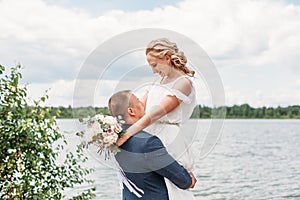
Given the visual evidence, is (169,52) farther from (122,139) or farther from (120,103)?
(122,139)

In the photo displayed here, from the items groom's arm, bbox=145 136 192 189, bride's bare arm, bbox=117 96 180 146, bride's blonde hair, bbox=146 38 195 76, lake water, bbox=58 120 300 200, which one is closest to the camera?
groom's arm, bbox=145 136 192 189

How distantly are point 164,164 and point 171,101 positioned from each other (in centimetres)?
31

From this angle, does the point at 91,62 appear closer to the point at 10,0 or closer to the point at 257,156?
the point at 10,0

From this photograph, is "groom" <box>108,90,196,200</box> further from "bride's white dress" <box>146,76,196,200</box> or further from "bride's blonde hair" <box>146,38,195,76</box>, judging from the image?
"bride's blonde hair" <box>146,38,195,76</box>

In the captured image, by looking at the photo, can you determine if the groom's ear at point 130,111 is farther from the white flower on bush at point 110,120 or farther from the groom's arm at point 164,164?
the groom's arm at point 164,164

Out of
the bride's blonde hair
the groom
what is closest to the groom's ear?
the groom

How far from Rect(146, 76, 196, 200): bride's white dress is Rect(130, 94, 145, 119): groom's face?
2.2 inches

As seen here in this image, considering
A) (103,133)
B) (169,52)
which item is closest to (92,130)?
(103,133)

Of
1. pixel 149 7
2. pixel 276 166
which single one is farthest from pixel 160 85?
pixel 276 166

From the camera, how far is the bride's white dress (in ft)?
7.22

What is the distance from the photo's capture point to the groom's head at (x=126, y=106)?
6.70 ft

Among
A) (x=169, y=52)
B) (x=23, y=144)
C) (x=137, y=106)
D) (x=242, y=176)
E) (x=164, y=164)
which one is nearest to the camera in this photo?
(x=164, y=164)

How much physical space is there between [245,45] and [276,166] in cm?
1128

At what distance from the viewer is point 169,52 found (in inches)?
86.9
